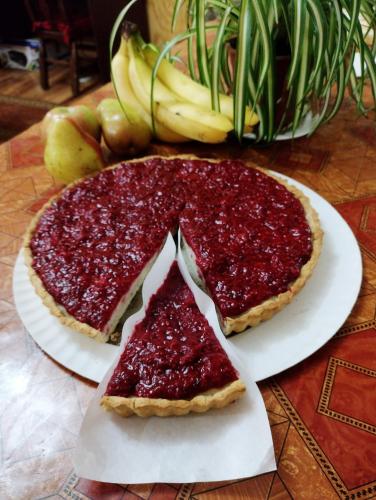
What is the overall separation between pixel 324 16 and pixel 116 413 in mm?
1717

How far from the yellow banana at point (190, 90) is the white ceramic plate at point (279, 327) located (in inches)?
33.6

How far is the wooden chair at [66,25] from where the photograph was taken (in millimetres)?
4867

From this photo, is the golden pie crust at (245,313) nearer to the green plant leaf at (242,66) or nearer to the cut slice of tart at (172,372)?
the cut slice of tart at (172,372)

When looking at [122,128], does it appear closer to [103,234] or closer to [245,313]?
[103,234]

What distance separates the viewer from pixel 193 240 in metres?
1.58

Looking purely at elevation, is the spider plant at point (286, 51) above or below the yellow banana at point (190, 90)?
above

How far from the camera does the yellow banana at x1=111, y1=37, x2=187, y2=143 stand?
85.4 inches

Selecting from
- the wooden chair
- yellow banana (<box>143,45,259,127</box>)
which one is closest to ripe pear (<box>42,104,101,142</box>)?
yellow banana (<box>143,45,259,127</box>)

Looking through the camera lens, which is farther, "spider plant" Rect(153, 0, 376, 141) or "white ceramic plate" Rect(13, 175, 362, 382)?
"spider plant" Rect(153, 0, 376, 141)

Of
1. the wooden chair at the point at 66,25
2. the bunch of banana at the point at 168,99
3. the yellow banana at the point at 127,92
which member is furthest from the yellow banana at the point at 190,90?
the wooden chair at the point at 66,25

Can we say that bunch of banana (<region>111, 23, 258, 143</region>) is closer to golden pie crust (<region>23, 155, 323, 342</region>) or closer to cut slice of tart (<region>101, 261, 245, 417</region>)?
golden pie crust (<region>23, 155, 323, 342</region>)

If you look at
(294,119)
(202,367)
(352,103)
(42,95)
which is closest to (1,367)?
(202,367)

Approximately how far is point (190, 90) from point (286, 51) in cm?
51

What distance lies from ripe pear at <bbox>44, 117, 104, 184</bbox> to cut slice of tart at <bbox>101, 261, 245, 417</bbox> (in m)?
0.91
